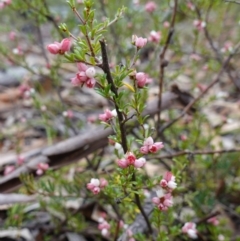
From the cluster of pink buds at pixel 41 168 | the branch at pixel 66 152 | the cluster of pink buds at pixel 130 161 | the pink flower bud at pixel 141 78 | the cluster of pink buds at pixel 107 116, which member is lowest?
the cluster of pink buds at pixel 130 161

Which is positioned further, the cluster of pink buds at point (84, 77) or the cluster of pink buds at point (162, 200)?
the cluster of pink buds at point (162, 200)

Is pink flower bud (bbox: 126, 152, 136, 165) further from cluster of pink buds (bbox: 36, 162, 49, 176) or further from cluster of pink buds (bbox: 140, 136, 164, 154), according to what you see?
cluster of pink buds (bbox: 36, 162, 49, 176)

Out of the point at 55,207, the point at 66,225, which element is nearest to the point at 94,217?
the point at 66,225

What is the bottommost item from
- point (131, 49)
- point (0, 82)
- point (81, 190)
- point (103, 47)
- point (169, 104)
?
point (103, 47)

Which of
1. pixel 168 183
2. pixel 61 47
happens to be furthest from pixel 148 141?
pixel 61 47

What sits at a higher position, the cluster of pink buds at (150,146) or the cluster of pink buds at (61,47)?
the cluster of pink buds at (61,47)

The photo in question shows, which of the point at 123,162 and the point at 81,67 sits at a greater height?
the point at 81,67

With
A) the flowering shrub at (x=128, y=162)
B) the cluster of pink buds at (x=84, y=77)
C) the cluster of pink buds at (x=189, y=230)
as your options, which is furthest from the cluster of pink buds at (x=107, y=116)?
the cluster of pink buds at (x=189, y=230)

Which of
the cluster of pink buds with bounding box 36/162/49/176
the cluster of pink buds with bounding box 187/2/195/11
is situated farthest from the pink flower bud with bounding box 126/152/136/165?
the cluster of pink buds with bounding box 187/2/195/11

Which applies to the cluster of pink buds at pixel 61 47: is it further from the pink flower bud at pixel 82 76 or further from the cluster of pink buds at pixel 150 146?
the cluster of pink buds at pixel 150 146

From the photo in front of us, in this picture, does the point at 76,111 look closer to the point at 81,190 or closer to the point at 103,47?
the point at 81,190

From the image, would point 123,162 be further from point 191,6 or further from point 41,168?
point 191,6
